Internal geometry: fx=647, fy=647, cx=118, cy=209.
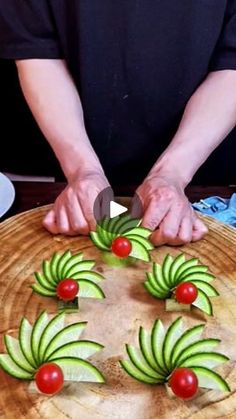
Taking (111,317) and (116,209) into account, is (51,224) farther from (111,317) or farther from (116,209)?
(111,317)

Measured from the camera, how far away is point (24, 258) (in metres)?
1.19

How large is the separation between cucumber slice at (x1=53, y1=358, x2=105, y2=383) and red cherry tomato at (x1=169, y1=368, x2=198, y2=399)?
0.10m

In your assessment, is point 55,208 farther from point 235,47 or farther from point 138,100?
point 235,47

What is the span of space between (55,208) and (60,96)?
30 cm

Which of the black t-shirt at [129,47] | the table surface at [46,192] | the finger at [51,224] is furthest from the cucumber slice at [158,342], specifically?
the black t-shirt at [129,47]

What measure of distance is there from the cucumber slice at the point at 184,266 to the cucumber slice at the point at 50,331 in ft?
0.72

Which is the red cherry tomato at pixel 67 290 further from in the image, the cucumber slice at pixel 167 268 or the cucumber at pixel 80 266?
the cucumber slice at pixel 167 268

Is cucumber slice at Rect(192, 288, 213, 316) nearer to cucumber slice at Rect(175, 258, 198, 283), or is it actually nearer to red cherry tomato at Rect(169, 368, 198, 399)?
cucumber slice at Rect(175, 258, 198, 283)

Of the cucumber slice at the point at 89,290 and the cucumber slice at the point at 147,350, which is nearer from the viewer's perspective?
the cucumber slice at the point at 147,350

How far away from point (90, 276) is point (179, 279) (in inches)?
6.1

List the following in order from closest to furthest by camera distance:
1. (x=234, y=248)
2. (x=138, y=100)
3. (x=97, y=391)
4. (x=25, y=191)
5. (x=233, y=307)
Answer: (x=97, y=391)
(x=233, y=307)
(x=234, y=248)
(x=25, y=191)
(x=138, y=100)

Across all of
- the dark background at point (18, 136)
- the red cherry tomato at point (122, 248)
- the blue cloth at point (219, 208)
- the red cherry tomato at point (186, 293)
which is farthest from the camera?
the dark background at point (18, 136)

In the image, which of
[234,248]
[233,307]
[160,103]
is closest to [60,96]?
[160,103]

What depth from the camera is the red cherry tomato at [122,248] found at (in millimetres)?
1170
